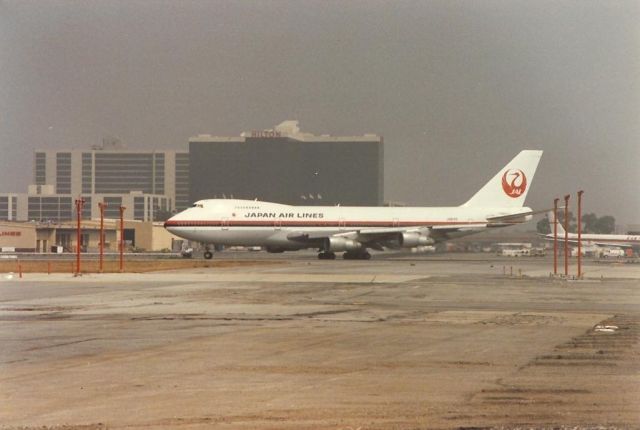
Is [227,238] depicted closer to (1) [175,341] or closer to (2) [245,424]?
(1) [175,341]

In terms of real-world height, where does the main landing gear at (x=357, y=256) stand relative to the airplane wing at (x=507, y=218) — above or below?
below

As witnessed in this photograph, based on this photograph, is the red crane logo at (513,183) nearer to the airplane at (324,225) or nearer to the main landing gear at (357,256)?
the airplane at (324,225)

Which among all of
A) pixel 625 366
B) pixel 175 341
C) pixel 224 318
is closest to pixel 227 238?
pixel 224 318

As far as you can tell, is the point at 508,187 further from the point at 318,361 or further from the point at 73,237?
the point at 318,361

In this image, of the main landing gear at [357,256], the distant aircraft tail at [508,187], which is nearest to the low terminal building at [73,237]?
the main landing gear at [357,256]

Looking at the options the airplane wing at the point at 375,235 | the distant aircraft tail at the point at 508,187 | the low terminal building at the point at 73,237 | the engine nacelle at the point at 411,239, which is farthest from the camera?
the low terminal building at the point at 73,237

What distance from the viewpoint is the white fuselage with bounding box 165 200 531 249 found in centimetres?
7288

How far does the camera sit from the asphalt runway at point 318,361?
11586 millimetres

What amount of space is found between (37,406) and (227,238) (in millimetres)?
61376

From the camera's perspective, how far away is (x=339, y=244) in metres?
72.9

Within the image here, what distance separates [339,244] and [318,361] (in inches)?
2231

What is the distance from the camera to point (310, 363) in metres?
16.0

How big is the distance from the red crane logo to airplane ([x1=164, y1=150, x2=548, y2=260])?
3539 mm

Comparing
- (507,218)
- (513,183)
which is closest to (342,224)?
(507,218)
